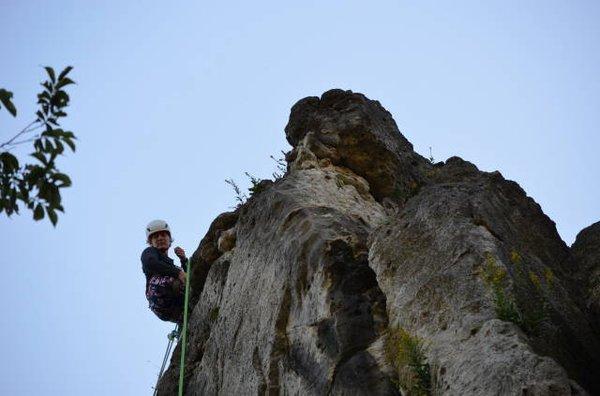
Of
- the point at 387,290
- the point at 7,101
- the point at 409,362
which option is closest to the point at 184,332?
the point at 387,290

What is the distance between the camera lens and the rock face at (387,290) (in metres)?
5.90

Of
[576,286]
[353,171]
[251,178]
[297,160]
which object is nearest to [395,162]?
[353,171]

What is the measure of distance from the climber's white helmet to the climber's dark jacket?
45 cm

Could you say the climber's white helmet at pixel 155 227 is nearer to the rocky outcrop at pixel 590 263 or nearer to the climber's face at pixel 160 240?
the climber's face at pixel 160 240

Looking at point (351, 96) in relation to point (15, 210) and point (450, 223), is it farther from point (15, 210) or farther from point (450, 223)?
point (15, 210)

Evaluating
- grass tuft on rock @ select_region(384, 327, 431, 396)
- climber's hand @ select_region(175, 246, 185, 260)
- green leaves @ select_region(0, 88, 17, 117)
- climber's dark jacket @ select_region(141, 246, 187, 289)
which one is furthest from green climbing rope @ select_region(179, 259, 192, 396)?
green leaves @ select_region(0, 88, 17, 117)

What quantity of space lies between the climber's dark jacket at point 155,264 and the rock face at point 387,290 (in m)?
0.77

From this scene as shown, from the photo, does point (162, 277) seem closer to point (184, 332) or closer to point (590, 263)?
point (184, 332)

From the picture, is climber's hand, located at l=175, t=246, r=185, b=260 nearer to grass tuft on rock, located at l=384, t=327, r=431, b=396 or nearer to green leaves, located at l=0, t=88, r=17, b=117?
grass tuft on rock, located at l=384, t=327, r=431, b=396

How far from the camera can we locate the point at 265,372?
27.6 ft

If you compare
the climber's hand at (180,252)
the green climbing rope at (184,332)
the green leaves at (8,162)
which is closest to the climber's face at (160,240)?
the climber's hand at (180,252)

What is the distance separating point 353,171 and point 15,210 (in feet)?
27.4

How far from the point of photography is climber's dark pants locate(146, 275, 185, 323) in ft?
41.1

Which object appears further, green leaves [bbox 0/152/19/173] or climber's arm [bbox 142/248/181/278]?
climber's arm [bbox 142/248/181/278]
